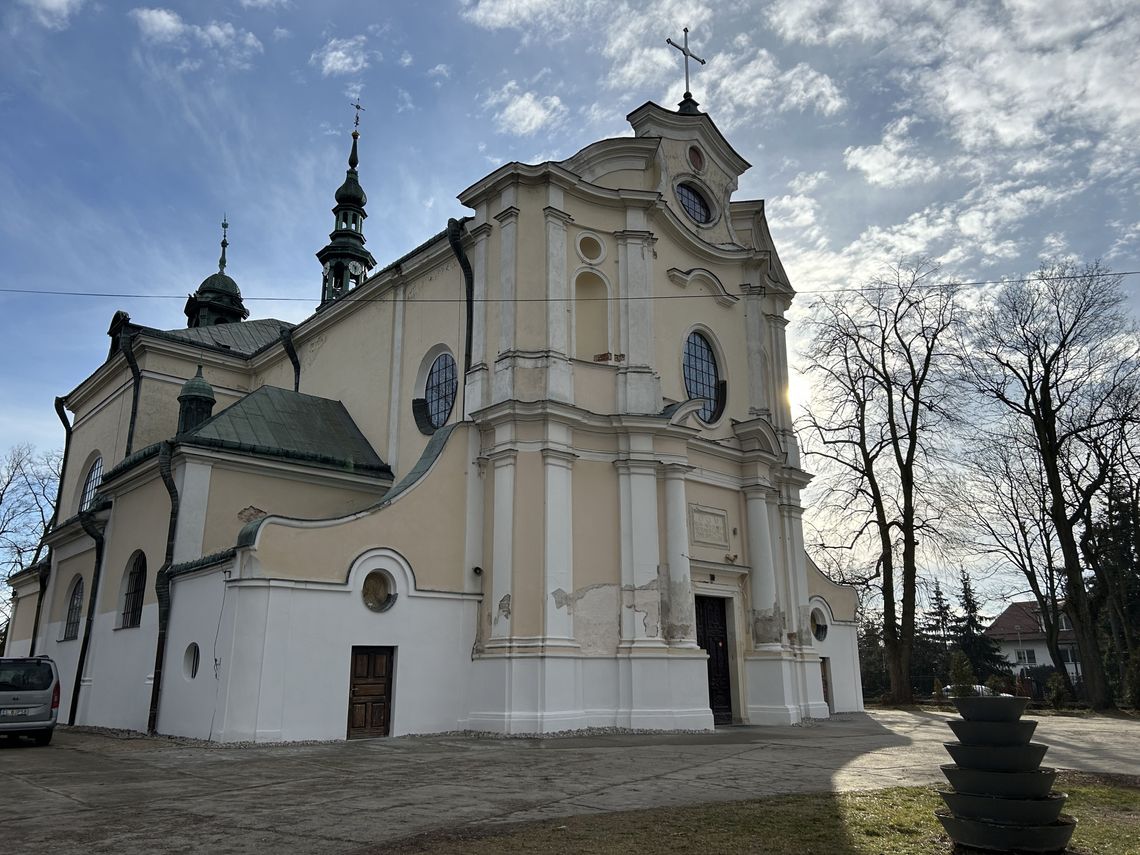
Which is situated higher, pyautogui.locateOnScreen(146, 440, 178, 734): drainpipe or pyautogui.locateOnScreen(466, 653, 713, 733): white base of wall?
pyautogui.locateOnScreen(146, 440, 178, 734): drainpipe

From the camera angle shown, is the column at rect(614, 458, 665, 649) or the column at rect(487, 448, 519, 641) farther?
the column at rect(614, 458, 665, 649)

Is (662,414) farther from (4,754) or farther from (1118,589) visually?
(1118,589)

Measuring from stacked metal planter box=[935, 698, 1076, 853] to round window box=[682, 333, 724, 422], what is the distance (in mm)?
13357

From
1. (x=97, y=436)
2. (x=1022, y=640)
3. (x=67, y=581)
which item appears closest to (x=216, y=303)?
(x=97, y=436)

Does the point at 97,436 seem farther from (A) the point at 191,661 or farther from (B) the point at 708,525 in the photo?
(B) the point at 708,525

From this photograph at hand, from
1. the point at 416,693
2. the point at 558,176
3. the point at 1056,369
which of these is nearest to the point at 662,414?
the point at 558,176

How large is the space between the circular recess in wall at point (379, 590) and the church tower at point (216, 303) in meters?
21.3

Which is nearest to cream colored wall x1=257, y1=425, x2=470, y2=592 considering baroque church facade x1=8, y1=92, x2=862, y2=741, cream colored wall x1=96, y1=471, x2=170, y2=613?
baroque church facade x1=8, y1=92, x2=862, y2=741

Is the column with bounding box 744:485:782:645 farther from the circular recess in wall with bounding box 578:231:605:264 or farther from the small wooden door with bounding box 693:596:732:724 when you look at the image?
the circular recess in wall with bounding box 578:231:605:264

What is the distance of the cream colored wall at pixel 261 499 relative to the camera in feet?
53.2

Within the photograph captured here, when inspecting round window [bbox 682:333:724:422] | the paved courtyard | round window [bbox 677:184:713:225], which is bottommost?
the paved courtyard

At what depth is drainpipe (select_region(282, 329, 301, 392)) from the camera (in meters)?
23.4

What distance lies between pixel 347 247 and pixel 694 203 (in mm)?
16038

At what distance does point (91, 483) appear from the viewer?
25.0 meters
